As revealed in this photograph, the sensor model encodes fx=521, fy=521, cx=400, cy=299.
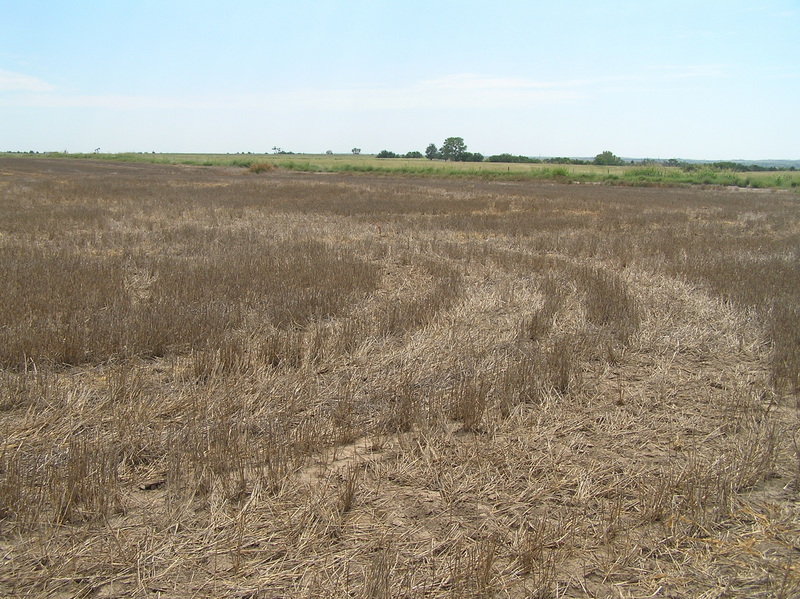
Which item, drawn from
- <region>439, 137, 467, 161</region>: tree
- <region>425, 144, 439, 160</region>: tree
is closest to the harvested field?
<region>439, 137, 467, 161</region>: tree

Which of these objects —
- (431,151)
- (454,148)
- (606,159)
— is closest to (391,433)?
(606,159)

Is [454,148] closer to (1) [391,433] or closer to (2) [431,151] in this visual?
(2) [431,151]

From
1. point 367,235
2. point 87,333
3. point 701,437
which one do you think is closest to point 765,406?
point 701,437

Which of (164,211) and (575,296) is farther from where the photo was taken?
(164,211)

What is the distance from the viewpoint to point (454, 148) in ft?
400

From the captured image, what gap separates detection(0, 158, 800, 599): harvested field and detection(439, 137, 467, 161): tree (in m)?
117

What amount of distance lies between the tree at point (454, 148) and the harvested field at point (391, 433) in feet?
384

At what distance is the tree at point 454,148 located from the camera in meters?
121

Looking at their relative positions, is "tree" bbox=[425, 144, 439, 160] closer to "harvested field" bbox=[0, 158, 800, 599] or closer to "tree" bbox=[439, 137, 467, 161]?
"tree" bbox=[439, 137, 467, 161]

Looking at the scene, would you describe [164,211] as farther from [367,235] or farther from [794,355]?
[794,355]

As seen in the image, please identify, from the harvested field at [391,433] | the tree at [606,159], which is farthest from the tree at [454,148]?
the harvested field at [391,433]

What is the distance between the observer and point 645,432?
3.94 meters

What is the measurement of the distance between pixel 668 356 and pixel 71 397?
18.2 feet

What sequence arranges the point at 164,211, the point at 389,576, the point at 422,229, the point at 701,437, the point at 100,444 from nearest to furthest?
the point at 389,576 → the point at 100,444 → the point at 701,437 → the point at 422,229 → the point at 164,211
